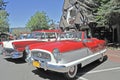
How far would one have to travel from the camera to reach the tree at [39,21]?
178ft

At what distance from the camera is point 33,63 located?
25.2ft

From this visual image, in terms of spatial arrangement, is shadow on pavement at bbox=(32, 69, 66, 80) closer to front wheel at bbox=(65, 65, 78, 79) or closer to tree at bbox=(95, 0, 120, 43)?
front wheel at bbox=(65, 65, 78, 79)

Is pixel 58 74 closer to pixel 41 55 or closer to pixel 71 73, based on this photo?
pixel 71 73

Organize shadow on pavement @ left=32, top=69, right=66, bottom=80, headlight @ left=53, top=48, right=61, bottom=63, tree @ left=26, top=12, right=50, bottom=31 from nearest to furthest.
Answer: headlight @ left=53, top=48, right=61, bottom=63 → shadow on pavement @ left=32, top=69, right=66, bottom=80 → tree @ left=26, top=12, right=50, bottom=31

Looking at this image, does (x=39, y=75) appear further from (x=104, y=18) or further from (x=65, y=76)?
(x=104, y=18)

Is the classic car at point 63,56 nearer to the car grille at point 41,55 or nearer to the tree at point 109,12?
the car grille at point 41,55

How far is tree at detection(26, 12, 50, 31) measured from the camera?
178 ft

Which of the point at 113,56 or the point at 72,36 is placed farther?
the point at 113,56

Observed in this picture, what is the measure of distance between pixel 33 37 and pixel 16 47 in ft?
7.52

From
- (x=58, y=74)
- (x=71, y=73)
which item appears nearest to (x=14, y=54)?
(x=58, y=74)

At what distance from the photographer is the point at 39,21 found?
54.4m

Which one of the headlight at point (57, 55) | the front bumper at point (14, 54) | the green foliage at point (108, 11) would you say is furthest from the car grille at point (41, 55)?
the green foliage at point (108, 11)

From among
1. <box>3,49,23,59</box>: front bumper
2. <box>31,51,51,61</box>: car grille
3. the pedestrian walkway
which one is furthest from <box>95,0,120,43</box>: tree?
<box>31,51,51,61</box>: car grille

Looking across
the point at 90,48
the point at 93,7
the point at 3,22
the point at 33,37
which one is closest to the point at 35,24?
the point at 3,22
